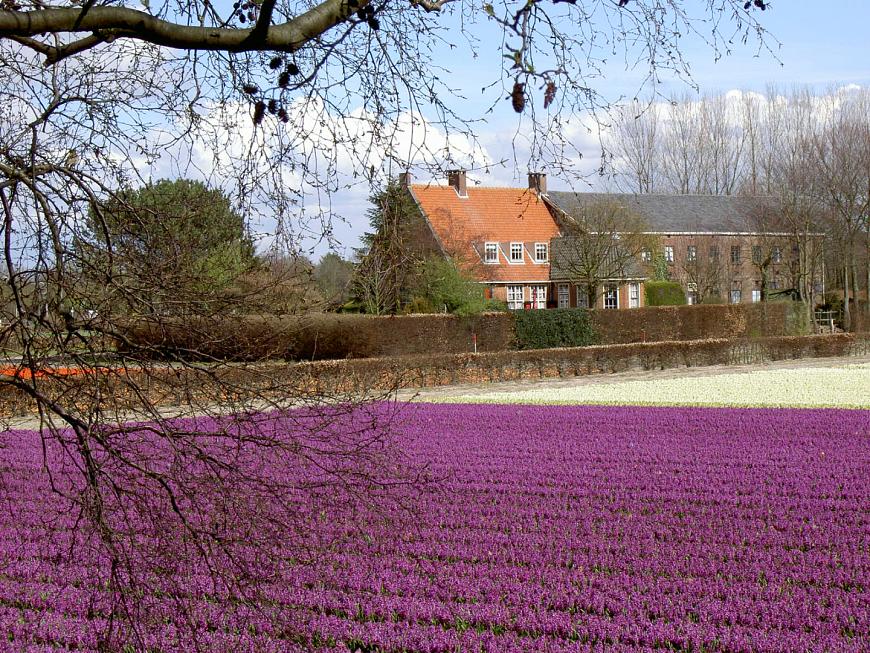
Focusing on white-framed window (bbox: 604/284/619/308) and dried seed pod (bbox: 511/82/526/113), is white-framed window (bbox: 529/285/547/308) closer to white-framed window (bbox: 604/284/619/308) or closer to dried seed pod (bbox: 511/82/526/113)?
white-framed window (bbox: 604/284/619/308)

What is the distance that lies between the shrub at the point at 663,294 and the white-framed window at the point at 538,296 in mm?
5411

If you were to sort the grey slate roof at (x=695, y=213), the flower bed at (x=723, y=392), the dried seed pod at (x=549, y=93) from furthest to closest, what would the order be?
the grey slate roof at (x=695, y=213)
the flower bed at (x=723, y=392)
the dried seed pod at (x=549, y=93)

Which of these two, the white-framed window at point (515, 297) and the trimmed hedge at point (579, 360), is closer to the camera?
the trimmed hedge at point (579, 360)

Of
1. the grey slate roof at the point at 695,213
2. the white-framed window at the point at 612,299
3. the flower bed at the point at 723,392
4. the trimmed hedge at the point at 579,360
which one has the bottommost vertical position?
the flower bed at the point at 723,392

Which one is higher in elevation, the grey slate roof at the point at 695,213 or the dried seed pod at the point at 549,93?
the grey slate roof at the point at 695,213

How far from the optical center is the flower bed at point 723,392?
52.9 feet

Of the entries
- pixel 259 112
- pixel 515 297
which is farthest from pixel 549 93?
pixel 515 297

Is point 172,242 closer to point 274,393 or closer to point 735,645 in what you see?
point 274,393

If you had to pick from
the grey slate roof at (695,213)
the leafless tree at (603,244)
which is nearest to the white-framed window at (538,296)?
the grey slate roof at (695,213)

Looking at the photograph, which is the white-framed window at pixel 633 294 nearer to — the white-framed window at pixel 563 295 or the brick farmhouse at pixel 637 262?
the brick farmhouse at pixel 637 262

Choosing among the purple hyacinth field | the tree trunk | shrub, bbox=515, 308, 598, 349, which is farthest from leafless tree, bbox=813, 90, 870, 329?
the purple hyacinth field

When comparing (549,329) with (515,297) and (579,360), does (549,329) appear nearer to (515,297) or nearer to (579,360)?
(579,360)

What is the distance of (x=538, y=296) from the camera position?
43062 mm

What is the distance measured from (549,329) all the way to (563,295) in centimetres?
1812
